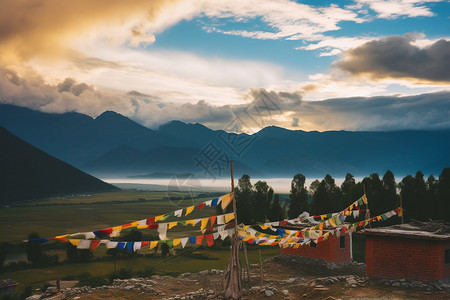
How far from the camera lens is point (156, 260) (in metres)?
44.6

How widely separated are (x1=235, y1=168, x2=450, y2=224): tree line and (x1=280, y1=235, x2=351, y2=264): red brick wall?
12760 millimetres

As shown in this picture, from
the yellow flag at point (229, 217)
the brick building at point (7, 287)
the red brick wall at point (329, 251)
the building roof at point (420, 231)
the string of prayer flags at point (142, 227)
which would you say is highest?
the yellow flag at point (229, 217)

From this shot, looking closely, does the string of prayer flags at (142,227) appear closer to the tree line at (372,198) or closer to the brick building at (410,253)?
the brick building at (410,253)

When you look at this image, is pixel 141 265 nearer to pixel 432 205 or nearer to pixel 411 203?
pixel 411 203

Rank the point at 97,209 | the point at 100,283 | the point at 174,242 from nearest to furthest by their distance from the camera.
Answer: the point at 174,242
the point at 100,283
the point at 97,209

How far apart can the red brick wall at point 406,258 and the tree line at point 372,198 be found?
62.7ft

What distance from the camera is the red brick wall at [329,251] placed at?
78.6ft

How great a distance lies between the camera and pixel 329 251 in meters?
24.0

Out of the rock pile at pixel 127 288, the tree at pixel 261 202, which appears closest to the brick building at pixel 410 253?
the rock pile at pixel 127 288

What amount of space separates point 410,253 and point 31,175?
18294 centimetres

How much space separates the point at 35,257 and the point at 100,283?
30.5 m

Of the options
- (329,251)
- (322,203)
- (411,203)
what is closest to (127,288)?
(329,251)

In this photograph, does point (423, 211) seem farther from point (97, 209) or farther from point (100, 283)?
point (97, 209)

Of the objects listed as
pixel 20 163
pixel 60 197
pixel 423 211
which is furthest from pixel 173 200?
pixel 423 211
